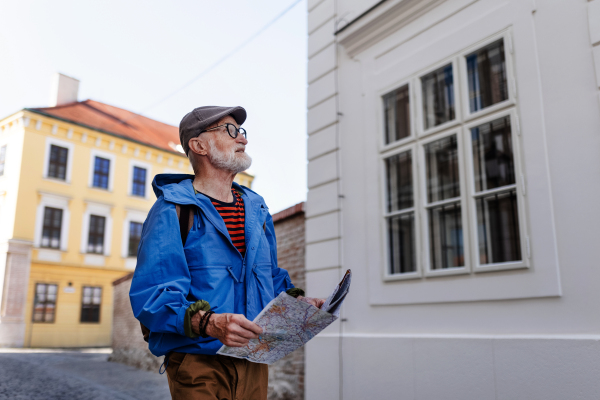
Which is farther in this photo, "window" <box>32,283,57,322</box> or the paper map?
"window" <box>32,283,57,322</box>

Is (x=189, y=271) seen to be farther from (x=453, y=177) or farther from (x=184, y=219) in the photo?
(x=453, y=177)

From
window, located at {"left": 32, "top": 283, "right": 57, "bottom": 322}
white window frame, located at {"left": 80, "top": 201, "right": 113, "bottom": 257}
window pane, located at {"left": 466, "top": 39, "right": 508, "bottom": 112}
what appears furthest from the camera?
white window frame, located at {"left": 80, "top": 201, "right": 113, "bottom": 257}

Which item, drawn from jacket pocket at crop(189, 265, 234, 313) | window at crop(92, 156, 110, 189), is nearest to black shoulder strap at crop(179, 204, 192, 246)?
jacket pocket at crop(189, 265, 234, 313)

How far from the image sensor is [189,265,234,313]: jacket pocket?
2041 millimetres

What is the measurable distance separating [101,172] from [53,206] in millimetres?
2884

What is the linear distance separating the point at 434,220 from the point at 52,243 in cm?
2249

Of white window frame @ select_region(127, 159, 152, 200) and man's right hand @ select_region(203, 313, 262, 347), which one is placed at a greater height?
white window frame @ select_region(127, 159, 152, 200)

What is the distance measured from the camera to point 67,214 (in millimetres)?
24672

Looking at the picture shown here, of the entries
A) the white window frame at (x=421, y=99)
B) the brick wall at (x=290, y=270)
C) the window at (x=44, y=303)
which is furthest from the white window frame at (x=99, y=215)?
the white window frame at (x=421, y=99)

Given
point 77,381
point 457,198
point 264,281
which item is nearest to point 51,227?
point 77,381

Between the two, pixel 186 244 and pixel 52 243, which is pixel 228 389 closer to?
pixel 186 244

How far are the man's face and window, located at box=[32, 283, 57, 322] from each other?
930 inches

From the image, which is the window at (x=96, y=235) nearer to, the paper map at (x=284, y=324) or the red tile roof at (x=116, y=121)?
the red tile roof at (x=116, y=121)

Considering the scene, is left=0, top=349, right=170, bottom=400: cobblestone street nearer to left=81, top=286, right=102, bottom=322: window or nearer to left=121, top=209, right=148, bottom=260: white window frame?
left=81, top=286, right=102, bottom=322: window
